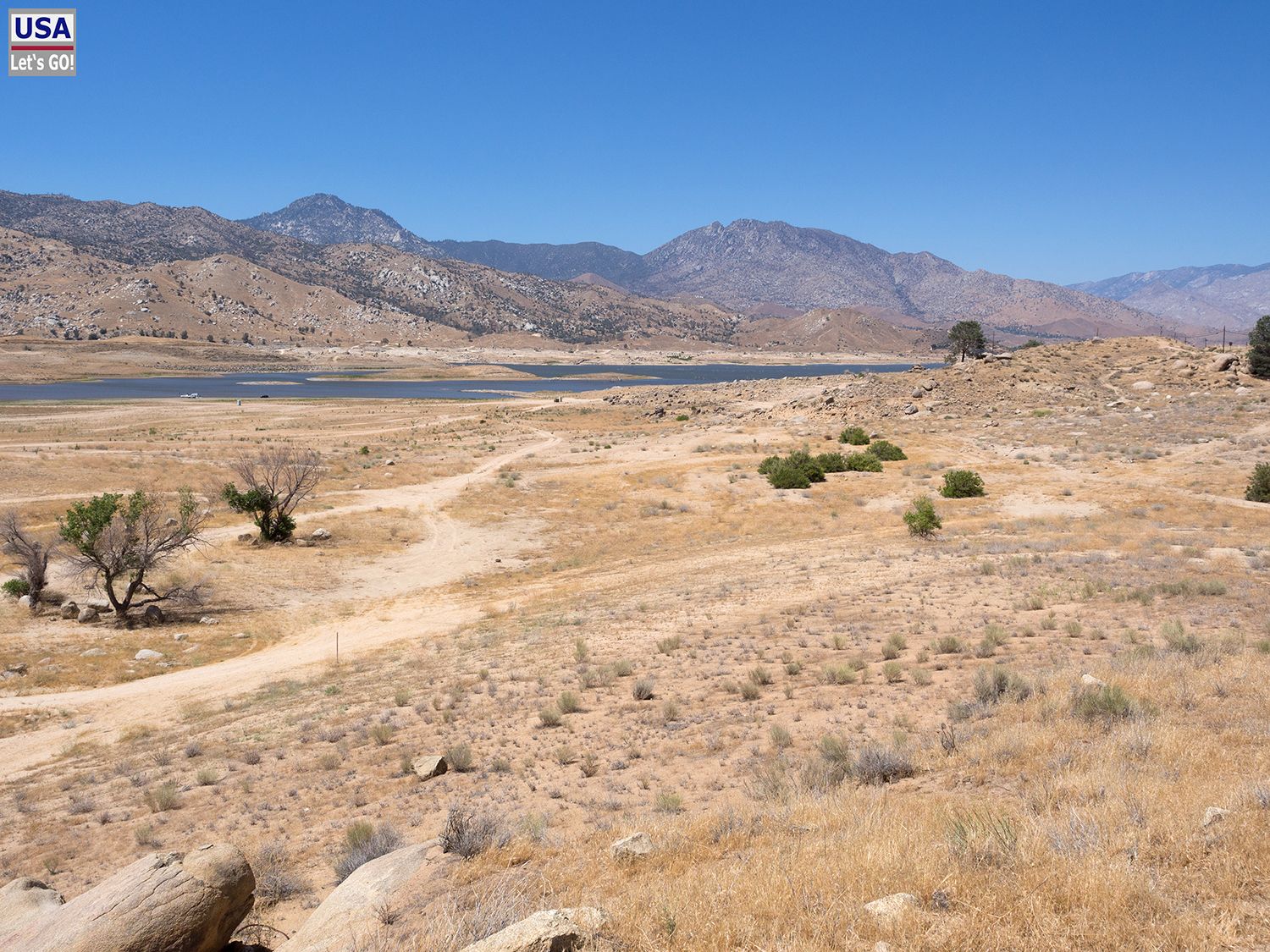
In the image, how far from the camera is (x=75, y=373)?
118 metres

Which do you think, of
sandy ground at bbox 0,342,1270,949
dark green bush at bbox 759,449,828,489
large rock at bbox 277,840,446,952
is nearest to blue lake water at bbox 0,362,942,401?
sandy ground at bbox 0,342,1270,949

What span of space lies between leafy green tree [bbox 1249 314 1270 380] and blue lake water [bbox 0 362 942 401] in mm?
46519

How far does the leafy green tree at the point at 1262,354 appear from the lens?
175ft

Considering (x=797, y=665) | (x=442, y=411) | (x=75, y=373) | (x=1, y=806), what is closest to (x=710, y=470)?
(x=797, y=665)

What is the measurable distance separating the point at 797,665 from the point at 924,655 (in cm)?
205

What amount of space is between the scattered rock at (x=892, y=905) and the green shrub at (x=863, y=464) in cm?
3390

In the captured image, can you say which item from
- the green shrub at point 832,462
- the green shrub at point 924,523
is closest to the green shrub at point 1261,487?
the green shrub at point 924,523

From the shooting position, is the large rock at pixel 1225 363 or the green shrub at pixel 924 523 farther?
the large rock at pixel 1225 363

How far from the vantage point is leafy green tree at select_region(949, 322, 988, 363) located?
75.2m

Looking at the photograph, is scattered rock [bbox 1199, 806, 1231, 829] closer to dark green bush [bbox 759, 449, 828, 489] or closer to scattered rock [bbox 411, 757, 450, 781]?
scattered rock [bbox 411, 757, 450, 781]

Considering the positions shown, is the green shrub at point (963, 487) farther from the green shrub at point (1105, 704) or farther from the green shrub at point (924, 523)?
the green shrub at point (1105, 704)

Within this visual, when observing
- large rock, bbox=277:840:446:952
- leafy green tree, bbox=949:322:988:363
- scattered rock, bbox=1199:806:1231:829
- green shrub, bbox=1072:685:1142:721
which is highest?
leafy green tree, bbox=949:322:988:363

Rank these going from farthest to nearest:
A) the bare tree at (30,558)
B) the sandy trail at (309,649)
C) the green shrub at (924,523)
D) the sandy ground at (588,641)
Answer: the green shrub at (924,523), the bare tree at (30,558), the sandy trail at (309,649), the sandy ground at (588,641)

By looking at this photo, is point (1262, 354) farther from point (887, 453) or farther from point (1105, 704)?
point (1105, 704)
